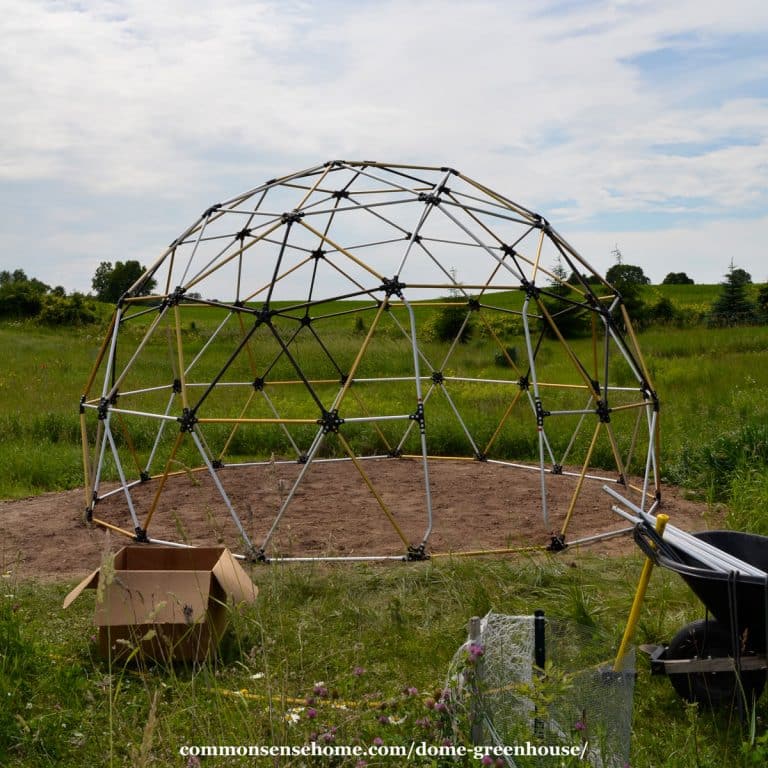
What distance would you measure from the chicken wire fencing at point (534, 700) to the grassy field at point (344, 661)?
12 centimetres

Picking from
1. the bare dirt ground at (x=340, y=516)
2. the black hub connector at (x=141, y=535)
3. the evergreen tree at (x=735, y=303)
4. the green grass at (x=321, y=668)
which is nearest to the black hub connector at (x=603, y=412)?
the bare dirt ground at (x=340, y=516)

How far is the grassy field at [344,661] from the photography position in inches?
136

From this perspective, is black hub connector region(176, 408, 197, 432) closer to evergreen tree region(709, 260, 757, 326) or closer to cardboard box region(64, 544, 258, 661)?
cardboard box region(64, 544, 258, 661)

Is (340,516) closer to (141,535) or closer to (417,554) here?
(417,554)

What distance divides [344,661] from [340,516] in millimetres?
3821

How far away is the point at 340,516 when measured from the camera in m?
8.62

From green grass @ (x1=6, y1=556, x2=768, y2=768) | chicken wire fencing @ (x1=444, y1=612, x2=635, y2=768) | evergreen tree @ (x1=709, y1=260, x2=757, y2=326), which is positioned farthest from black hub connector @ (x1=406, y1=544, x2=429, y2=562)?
evergreen tree @ (x1=709, y1=260, x2=757, y2=326)

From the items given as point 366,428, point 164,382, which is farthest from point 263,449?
point 164,382

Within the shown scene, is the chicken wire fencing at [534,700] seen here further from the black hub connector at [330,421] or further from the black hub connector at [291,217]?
the black hub connector at [291,217]

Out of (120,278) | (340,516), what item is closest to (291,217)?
(340,516)

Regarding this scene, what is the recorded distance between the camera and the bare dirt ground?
24.5 ft

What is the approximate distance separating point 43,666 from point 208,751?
1.90 meters

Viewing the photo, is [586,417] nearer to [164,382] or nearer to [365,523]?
[365,523]

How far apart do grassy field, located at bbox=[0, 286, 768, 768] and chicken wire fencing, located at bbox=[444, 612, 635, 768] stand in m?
0.12
